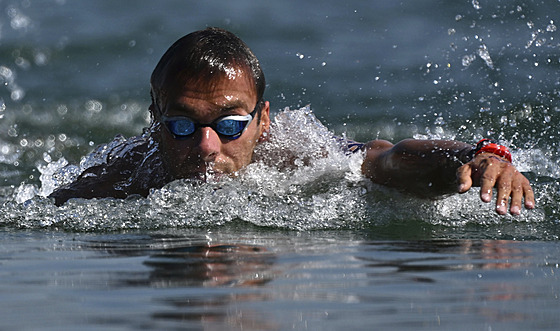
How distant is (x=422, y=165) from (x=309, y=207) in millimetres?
573

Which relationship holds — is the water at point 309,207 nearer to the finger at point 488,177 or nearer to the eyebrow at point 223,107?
the finger at point 488,177

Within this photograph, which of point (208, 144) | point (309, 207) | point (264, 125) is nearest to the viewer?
point (309, 207)

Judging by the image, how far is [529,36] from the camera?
10.9 metres

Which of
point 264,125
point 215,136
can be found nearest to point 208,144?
point 215,136

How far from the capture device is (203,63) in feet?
15.2

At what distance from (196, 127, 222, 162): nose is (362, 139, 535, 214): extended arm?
0.74m

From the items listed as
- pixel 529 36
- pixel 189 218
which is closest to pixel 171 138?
pixel 189 218

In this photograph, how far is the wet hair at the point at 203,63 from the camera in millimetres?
4613

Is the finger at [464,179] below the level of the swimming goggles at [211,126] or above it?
below

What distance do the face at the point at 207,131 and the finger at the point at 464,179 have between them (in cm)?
144

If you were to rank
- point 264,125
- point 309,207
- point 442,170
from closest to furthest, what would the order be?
point 442,170 < point 309,207 < point 264,125

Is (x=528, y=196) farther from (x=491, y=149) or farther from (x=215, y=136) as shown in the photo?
(x=215, y=136)

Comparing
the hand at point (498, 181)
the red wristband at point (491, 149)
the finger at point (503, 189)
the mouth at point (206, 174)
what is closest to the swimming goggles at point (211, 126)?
the mouth at point (206, 174)

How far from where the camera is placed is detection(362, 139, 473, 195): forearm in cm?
409
